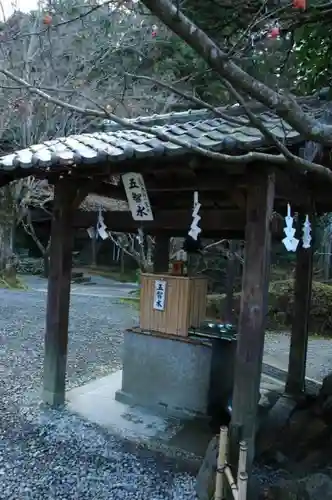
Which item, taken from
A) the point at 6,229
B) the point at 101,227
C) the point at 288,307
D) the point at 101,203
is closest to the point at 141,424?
the point at 101,227

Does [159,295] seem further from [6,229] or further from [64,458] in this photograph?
[6,229]

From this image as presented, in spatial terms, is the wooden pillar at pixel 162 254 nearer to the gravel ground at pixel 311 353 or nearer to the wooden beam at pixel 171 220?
the wooden beam at pixel 171 220

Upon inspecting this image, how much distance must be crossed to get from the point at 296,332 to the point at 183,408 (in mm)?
1662

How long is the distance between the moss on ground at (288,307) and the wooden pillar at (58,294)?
22.2 feet

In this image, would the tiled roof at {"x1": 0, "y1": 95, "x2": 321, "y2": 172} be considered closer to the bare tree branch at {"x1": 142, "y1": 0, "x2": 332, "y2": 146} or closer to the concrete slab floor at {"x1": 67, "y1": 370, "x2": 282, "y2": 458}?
the bare tree branch at {"x1": 142, "y1": 0, "x2": 332, "y2": 146}

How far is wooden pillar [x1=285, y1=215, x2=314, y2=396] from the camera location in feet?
18.5

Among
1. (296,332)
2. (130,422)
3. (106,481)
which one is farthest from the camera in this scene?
(296,332)

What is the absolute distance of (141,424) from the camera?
15.4 ft

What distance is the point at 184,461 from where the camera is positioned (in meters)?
3.97

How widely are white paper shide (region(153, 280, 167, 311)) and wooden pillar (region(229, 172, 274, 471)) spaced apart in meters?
1.55

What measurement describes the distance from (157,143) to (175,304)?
206 cm

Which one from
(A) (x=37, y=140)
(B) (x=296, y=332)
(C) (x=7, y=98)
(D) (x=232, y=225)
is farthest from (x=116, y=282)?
(D) (x=232, y=225)

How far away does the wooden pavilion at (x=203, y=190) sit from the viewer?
354 centimetres

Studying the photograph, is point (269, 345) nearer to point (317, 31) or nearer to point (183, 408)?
point (183, 408)
